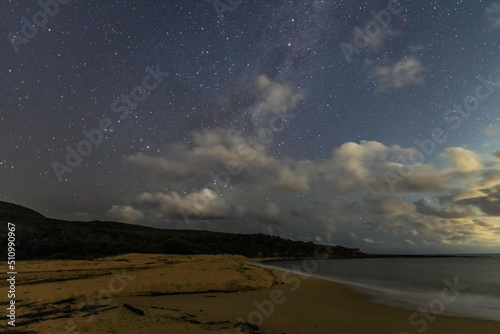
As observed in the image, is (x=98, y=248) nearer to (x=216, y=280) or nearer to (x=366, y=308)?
(x=216, y=280)

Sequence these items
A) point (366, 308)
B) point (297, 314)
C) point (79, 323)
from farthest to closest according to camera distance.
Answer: point (366, 308), point (297, 314), point (79, 323)

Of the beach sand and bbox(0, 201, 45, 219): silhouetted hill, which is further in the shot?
bbox(0, 201, 45, 219): silhouetted hill

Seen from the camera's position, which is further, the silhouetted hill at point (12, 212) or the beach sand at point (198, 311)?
the silhouetted hill at point (12, 212)

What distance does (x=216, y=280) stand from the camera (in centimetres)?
1410

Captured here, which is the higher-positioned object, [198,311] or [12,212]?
[12,212]

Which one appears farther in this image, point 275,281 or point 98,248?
point 98,248

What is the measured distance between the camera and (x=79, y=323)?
7441mm

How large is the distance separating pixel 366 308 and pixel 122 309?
9.37 meters

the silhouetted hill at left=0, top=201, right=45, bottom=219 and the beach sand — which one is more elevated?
the silhouetted hill at left=0, top=201, right=45, bottom=219

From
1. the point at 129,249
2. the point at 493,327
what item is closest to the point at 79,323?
the point at 493,327

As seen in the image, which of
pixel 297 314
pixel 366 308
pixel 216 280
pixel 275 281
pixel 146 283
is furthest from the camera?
pixel 275 281

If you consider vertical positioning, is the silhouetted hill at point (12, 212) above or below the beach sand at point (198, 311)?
above

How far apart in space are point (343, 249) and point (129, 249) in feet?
313

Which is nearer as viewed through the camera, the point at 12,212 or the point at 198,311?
the point at 198,311
